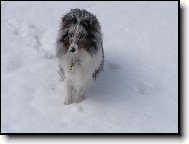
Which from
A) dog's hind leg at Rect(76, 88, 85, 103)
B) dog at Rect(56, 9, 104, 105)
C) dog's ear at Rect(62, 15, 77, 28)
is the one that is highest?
dog's ear at Rect(62, 15, 77, 28)

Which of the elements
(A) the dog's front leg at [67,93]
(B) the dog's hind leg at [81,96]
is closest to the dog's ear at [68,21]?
(A) the dog's front leg at [67,93]

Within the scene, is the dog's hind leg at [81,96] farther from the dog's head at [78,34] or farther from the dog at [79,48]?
the dog's head at [78,34]

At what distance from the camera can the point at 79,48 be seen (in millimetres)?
5055

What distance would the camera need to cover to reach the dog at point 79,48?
16.5ft

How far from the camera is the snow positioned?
5367mm

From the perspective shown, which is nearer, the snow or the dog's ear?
the dog's ear

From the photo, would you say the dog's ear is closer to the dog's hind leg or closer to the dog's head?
the dog's head

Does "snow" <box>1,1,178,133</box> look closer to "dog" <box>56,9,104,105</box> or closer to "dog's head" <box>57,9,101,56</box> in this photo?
"dog" <box>56,9,104,105</box>

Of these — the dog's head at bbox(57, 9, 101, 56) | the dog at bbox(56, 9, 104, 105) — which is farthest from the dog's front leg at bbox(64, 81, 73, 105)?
the dog's head at bbox(57, 9, 101, 56)

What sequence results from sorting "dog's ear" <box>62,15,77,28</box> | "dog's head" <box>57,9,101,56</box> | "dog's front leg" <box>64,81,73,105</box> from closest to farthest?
"dog's head" <box>57,9,101,56</box> → "dog's ear" <box>62,15,77,28</box> → "dog's front leg" <box>64,81,73,105</box>

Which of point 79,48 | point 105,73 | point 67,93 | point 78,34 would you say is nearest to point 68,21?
point 78,34

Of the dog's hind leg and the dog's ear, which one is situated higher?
the dog's ear

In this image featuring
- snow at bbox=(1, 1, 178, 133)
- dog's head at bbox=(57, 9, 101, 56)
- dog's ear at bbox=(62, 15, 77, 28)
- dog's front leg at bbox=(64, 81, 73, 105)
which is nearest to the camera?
dog's head at bbox=(57, 9, 101, 56)

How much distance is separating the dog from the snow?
429mm
